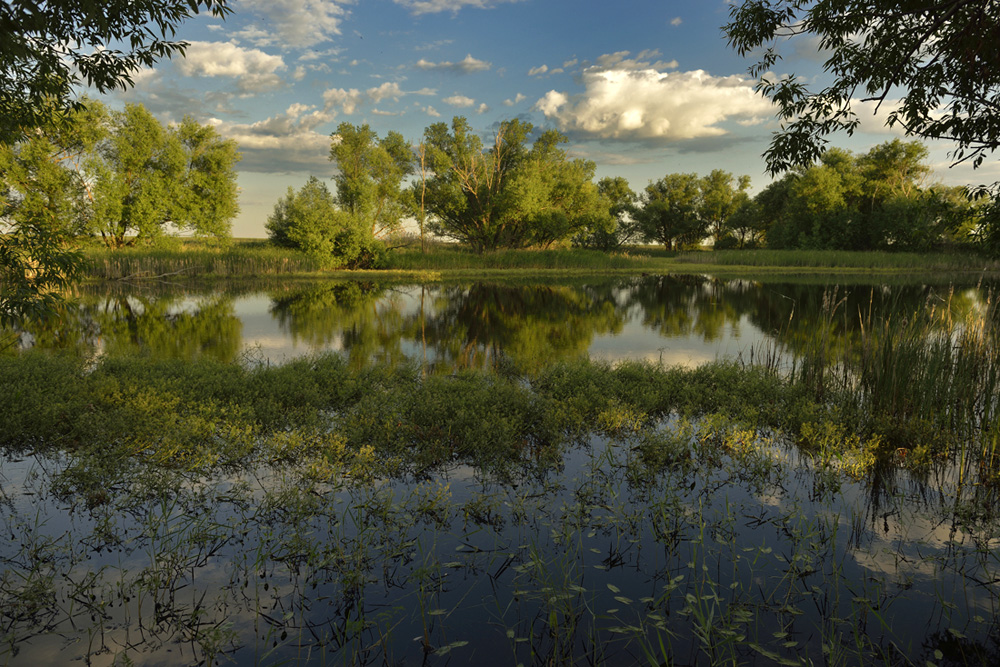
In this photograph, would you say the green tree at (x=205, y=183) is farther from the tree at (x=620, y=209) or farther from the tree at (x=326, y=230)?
the tree at (x=620, y=209)

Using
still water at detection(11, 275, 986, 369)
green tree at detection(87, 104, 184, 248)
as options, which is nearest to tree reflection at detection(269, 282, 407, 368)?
still water at detection(11, 275, 986, 369)

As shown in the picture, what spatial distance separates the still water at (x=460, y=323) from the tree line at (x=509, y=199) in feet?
54.7

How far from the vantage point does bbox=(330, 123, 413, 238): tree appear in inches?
1927

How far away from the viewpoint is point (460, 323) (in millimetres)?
18953

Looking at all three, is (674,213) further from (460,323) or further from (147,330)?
(147,330)

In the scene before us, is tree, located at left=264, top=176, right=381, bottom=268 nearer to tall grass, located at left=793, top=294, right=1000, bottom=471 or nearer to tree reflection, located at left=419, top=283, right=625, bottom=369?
tree reflection, located at left=419, top=283, right=625, bottom=369

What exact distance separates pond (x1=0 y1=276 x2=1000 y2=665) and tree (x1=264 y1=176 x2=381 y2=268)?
38055 millimetres

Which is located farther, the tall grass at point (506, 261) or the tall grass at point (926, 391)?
the tall grass at point (506, 261)

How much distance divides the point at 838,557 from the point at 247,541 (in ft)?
16.8

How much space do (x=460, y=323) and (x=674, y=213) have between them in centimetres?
7559

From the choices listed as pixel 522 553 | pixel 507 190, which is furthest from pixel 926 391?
pixel 507 190

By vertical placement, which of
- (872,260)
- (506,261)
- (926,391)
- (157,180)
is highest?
(157,180)

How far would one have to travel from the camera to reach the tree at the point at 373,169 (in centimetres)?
4894

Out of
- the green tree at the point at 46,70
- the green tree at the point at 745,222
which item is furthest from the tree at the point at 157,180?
the green tree at the point at 745,222
